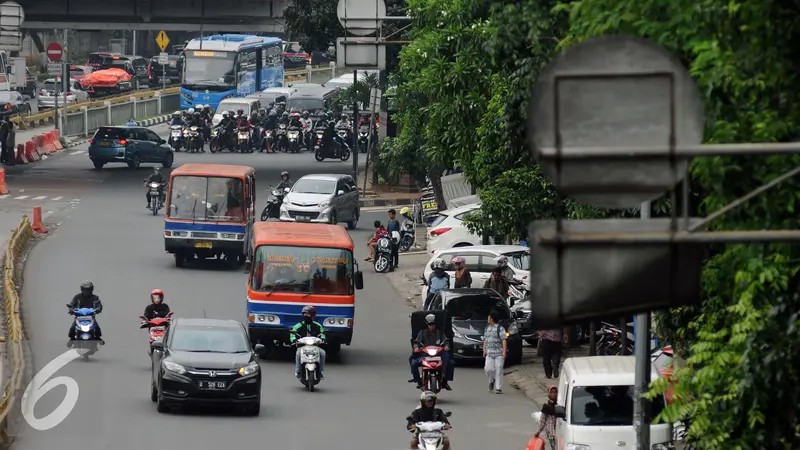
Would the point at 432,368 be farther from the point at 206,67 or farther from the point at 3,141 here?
the point at 206,67

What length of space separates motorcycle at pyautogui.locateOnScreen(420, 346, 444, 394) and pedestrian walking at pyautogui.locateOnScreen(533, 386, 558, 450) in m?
4.41

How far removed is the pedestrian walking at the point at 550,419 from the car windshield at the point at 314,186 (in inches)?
967

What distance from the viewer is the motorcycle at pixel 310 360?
966 inches

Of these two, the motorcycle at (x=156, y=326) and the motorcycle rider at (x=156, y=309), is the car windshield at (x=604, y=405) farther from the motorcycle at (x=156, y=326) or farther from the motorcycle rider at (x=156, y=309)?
the motorcycle rider at (x=156, y=309)

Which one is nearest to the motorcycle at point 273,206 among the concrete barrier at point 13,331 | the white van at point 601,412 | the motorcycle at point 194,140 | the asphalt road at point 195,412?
the asphalt road at point 195,412

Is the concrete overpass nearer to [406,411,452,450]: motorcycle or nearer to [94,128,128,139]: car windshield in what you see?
[94,128,128,139]: car windshield

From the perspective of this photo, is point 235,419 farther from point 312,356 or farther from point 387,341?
point 387,341

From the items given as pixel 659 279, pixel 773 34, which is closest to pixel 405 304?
pixel 773 34

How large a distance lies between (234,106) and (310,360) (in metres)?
44.4

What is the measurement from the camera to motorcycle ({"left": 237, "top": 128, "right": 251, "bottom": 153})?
64.5 meters

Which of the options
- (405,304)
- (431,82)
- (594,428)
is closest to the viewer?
(594,428)

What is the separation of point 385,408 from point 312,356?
170cm

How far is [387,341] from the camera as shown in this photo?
98.2ft

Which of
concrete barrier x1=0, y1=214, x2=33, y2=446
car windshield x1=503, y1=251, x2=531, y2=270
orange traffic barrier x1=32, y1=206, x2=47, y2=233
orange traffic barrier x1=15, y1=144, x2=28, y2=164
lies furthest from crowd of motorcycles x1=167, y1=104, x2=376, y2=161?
car windshield x1=503, y1=251, x2=531, y2=270
